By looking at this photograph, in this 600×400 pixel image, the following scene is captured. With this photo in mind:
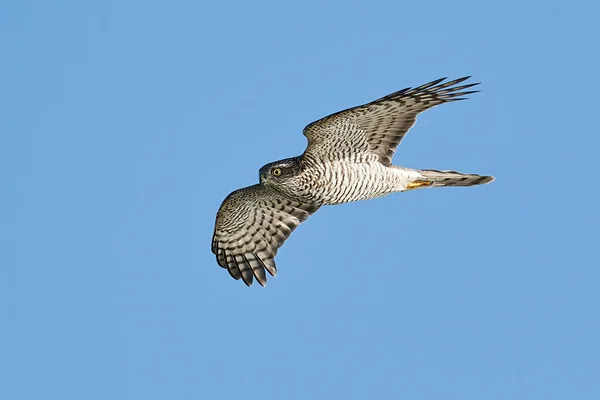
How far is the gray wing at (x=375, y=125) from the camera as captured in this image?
1456 cm

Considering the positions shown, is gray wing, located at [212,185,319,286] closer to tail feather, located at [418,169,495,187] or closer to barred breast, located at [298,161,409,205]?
barred breast, located at [298,161,409,205]

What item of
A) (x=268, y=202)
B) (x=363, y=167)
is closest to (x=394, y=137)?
(x=363, y=167)

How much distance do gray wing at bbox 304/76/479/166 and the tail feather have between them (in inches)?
25.4

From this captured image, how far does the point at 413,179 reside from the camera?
50.9 ft

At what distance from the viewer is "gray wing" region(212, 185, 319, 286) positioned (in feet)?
54.9

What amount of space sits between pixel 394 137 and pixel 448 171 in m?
0.98

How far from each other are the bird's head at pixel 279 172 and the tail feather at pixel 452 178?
188 cm

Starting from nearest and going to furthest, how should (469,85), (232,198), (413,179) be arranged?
1. (469,85)
2. (413,179)
3. (232,198)

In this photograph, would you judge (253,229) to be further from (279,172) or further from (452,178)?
(452,178)

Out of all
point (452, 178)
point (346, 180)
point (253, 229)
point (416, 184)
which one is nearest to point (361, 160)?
point (346, 180)

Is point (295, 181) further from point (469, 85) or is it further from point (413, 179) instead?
point (469, 85)

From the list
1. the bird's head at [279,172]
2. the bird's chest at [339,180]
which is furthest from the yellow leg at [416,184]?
the bird's head at [279,172]

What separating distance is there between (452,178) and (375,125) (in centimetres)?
147

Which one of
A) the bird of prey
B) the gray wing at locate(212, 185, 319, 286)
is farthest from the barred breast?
the gray wing at locate(212, 185, 319, 286)
